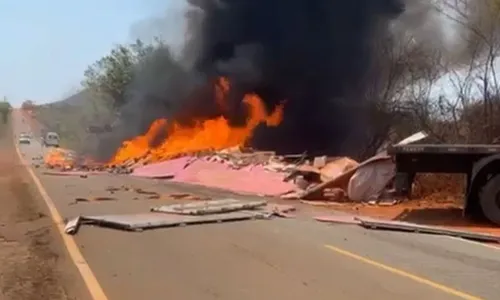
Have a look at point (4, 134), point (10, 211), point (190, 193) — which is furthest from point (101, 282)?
point (4, 134)

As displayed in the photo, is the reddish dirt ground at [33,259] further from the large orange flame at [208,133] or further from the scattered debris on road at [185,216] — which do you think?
the large orange flame at [208,133]

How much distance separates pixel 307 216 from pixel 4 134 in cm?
9764

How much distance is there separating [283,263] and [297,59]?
30.0 metres

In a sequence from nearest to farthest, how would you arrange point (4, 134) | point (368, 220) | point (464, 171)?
point (368, 220) → point (464, 171) → point (4, 134)

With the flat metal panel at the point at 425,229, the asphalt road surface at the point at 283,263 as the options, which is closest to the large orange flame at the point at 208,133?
the flat metal panel at the point at 425,229

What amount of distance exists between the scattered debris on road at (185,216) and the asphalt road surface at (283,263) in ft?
1.54

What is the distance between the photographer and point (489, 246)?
478 inches

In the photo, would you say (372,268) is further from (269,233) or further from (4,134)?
(4,134)

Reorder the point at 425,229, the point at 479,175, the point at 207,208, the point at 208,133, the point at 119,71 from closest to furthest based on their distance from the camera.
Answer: the point at 425,229
the point at 479,175
the point at 207,208
the point at 208,133
the point at 119,71

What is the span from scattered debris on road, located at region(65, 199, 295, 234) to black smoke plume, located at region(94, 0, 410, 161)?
19537mm

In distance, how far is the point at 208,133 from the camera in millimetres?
42906

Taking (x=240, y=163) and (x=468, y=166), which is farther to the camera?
(x=240, y=163)

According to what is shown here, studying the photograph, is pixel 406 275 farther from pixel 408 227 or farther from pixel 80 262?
pixel 408 227

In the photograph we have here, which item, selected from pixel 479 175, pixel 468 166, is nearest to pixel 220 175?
pixel 468 166
